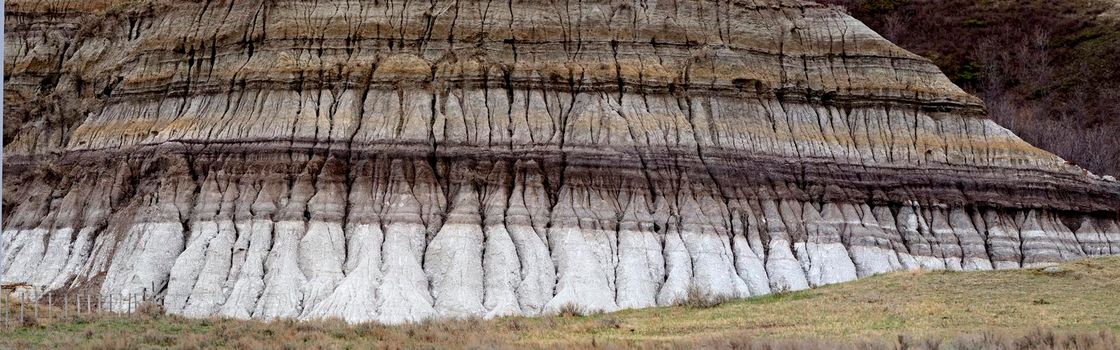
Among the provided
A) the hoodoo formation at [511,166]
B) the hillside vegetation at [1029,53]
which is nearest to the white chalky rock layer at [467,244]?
the hoodoo formation at [511,166]

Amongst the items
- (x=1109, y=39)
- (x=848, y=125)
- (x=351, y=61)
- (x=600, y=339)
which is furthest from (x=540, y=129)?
(x=1109, y=39)

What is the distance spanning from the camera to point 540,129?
58812 mm

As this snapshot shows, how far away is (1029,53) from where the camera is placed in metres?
123

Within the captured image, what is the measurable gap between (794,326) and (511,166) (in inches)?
896

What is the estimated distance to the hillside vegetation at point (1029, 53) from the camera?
364 ft

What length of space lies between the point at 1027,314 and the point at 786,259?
789 inches

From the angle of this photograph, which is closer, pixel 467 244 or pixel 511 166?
pixel 467 244

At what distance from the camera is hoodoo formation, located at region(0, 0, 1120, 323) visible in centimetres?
5447

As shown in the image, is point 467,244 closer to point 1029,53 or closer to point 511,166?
point 511,166

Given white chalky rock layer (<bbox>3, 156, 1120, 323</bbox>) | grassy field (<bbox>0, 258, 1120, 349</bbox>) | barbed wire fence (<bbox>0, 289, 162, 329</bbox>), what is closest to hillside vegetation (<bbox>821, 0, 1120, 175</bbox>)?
white chalky rock layer (<bbox>3, 156, 1120, 323</bbox>)

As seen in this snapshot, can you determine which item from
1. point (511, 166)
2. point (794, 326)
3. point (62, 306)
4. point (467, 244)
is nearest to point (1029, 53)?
point (511, 166)

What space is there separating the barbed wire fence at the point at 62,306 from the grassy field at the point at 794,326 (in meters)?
0.70

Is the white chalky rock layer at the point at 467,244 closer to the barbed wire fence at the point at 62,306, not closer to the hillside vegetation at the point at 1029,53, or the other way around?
the barbed wire fence at the point at 62,306

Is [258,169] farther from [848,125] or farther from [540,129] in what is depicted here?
[848,125]
